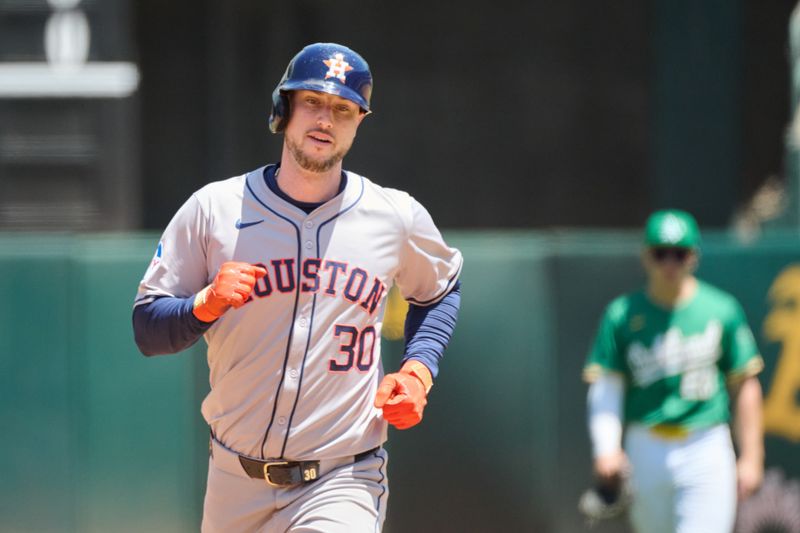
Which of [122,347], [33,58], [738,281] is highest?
[33,58]

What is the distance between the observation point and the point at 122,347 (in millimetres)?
6230

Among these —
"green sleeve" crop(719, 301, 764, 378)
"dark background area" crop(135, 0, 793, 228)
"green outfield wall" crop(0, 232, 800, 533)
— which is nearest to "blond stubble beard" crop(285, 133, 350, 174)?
"green sleeve" crop(719, 301, 764, 378)

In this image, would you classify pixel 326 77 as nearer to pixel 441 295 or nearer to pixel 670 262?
pixel 441 295

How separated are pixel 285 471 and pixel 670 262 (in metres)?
2.43

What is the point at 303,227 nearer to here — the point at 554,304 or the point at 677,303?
the point at 677,303

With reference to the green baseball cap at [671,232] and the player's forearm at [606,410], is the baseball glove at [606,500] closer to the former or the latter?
the player's forearm at [606,410]

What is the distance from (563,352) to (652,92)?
4863mm

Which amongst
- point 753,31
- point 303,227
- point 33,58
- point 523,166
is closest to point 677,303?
point 303,227

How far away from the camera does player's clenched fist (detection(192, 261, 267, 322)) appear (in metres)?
2.99

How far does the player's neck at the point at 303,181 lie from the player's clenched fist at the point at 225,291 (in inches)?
13.7

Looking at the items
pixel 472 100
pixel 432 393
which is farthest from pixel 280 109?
pixel 472 100

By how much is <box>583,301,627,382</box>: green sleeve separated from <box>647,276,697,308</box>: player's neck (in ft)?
0.53

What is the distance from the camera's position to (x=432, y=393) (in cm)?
628

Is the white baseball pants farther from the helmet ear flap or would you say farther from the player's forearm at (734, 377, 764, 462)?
the helmet ear flap
